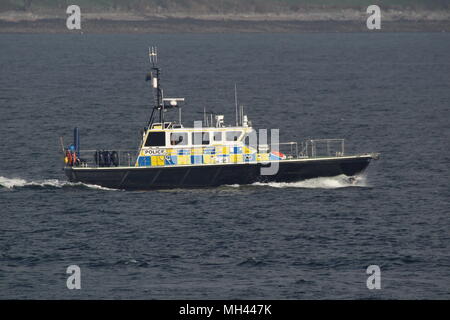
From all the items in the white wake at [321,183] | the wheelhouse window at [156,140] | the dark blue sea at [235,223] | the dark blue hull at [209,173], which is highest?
the wheelhouse window at [156,140]

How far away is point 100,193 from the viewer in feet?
195

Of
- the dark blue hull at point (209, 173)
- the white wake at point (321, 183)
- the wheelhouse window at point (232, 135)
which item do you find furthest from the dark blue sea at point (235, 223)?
the wheelhouse window at point (232, 135)

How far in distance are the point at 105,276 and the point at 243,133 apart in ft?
59.1

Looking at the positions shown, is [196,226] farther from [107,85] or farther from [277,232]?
[107,85]

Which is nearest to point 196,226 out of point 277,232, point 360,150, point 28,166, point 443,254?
point 277,232

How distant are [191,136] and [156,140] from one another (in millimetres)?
2090

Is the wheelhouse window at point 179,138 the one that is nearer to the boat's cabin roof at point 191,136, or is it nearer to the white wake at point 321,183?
the boat's cabin roof at point 191,136

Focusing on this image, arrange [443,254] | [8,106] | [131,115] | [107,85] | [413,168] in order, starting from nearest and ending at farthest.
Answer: [443,254] → [413,168] → [131,115] → [8,106] → [107,85]

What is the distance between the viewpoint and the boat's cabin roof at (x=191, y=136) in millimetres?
58969

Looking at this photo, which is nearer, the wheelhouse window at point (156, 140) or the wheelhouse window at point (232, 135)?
the wheelhouse window at point (156, 140)

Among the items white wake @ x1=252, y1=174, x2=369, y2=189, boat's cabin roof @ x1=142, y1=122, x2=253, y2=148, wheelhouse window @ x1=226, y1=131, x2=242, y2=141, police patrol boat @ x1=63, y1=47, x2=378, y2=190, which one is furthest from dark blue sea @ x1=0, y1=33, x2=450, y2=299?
wheelhouse window @ x1=226, y1=131, x2=242, y2=141

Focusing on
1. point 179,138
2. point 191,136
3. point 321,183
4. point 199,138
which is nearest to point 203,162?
point 199,138

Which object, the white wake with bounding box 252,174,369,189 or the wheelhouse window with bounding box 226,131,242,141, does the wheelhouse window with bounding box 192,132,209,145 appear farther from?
the white wake with bounding box 252,174,369,189

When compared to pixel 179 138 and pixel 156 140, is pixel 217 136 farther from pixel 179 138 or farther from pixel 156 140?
pixel 156 140
